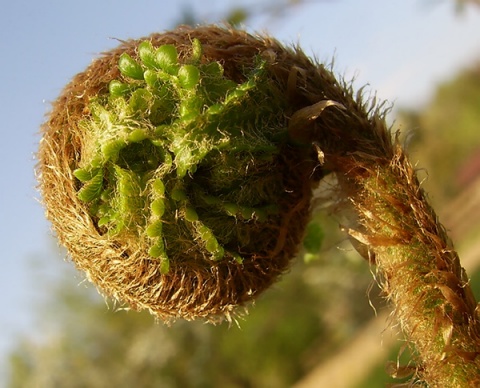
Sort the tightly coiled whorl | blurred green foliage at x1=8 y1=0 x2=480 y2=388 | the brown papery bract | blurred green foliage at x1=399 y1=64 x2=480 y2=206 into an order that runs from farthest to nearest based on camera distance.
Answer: blurred green foliage at x1=399 y1=64 x2=480 y2=206, blurred green foliage at x1=8 y1=0 x2=480 y2=388, the brown papery bract, the tightly coiled whorl

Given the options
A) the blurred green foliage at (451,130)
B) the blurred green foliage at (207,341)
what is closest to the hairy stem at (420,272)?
the blurred green foliage at (207,341)

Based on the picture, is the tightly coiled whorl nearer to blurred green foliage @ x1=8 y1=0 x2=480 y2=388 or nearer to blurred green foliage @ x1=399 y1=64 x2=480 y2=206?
blurred green foliage @ x1=8 y1=0 x2=480 y2=388

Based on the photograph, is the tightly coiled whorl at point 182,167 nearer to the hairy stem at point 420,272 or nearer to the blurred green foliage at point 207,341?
the hairy stem at point 420,272

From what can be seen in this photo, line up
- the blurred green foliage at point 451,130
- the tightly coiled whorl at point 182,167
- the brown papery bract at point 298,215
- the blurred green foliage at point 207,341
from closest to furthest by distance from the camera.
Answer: the tightly coiled whorl at point 182,167 → the brown papery bract at point 298,215 → the blurred green foliage at point 207,341 → the blurred green foliage at point 451,130

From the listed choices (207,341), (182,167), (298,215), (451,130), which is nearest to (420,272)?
(298,215)

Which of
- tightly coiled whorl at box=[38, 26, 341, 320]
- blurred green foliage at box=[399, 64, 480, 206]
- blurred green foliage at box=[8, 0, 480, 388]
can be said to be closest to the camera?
tightly coiled whorl at box=[38, 26, 341, 320]

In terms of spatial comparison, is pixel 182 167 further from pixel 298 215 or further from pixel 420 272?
pixel 420 272

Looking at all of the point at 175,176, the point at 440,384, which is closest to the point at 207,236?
the point at 175,176

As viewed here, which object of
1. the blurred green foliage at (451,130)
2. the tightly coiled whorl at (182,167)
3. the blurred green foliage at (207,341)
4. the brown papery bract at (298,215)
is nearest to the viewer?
the tightly coiled whorl at (182,167)

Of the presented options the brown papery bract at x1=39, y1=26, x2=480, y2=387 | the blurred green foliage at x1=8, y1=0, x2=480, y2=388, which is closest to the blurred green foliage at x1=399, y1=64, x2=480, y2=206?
the blurred green foliage at x1=8, y1=0, x2=480, y2=388
